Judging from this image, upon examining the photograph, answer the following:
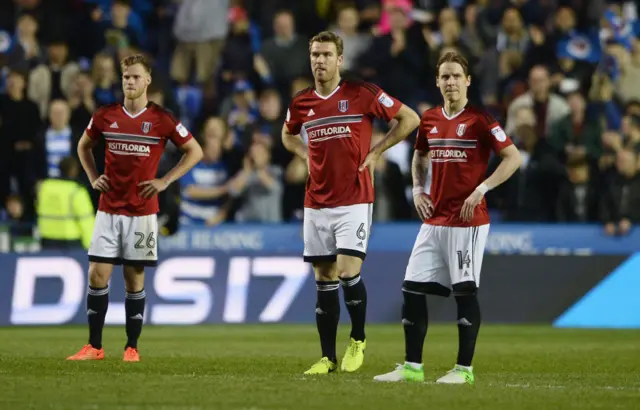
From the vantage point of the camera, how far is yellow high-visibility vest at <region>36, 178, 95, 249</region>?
18.4m

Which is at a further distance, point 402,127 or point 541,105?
point 541,105

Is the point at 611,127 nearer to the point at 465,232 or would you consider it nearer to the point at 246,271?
the point at 246,271

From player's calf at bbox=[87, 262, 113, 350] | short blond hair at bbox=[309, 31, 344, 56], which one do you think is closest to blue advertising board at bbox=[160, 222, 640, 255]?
player's calf at bbox=[87, 262, 113, 350]

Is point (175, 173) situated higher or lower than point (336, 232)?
higher

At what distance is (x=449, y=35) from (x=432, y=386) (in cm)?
1292

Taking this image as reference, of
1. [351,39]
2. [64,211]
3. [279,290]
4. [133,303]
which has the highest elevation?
[351,39]

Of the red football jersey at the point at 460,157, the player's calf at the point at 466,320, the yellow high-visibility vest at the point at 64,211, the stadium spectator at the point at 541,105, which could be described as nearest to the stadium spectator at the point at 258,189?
the yellow high-visibility vest at the point at 64,211

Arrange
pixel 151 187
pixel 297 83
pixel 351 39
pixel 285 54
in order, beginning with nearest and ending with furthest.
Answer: pixel 151 187, pixel 297 83, pixel 351 39, pixel 285 54

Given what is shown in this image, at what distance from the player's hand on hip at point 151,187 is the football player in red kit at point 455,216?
97.3 inches

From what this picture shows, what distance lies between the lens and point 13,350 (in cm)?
1320

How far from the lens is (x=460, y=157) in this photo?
395 inches

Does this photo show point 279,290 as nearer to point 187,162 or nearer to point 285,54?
point 285,54

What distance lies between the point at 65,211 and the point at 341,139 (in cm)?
852

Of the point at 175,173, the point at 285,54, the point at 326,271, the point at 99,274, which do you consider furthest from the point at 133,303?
the point at 285,54
